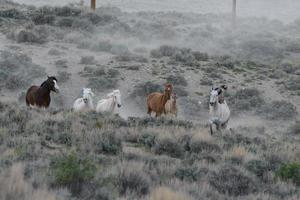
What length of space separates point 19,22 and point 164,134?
27098 mm

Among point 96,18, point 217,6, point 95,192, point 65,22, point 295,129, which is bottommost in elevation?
point 295,129

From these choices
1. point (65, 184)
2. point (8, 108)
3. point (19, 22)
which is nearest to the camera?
point (65, 184)

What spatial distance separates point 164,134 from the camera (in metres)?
12.5

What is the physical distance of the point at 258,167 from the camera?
1041cm

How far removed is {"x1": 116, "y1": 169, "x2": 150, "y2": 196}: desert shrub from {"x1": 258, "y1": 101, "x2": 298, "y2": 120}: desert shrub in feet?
49.0

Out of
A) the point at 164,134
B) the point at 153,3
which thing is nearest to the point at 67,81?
the point at 164,134

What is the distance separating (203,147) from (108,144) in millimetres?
2398

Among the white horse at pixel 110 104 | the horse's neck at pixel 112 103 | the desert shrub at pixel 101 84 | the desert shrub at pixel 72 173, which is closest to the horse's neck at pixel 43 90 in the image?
the white horse at pixel 110 104

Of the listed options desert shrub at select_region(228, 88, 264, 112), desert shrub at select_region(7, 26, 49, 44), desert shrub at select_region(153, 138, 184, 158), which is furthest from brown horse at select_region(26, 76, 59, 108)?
desert shrub at select_region(7, 26, 49, 44)

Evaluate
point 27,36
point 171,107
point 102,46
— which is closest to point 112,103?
point 171,107

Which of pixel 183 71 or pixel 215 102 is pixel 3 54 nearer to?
pixel 183 71

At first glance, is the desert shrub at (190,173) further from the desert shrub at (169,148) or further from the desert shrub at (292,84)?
the desert shrub at (292,84)

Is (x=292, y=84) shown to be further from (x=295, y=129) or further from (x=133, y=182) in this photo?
(x=133, y=182)

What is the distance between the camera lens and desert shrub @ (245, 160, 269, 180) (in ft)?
33.3
